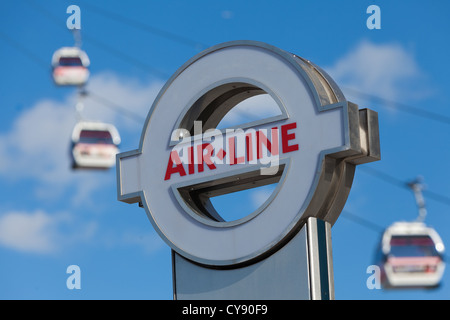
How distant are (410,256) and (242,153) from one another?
2.73m

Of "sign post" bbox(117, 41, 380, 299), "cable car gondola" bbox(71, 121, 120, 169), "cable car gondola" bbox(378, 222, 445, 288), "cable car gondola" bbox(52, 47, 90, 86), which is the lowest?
→ "cable car gondola" bbox(378, 222, 445, 288)

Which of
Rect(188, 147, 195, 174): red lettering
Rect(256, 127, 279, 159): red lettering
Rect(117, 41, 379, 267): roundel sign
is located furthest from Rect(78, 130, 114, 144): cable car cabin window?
Rect(256, 127, 279, 159): red lettering

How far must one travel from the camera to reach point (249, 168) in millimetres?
14445

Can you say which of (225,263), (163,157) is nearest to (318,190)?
(225,263)

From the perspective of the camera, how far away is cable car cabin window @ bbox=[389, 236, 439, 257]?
1423 centimetres

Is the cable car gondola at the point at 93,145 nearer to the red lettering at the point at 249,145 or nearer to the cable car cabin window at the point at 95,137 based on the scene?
the cable car cabin window at the point at 95,137

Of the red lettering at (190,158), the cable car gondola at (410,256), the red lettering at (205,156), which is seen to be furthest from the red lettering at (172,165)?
the cable car gondola at (410,256)

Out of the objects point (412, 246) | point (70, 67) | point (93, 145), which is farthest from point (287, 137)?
point (70, 67)

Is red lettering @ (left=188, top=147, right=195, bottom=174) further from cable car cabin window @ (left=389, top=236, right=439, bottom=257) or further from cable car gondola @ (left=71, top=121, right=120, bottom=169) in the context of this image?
cable car cabin window @ (left=389, top=236, right=439, bottom=257)
